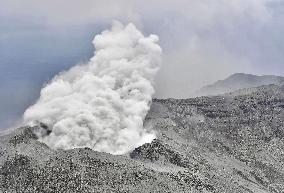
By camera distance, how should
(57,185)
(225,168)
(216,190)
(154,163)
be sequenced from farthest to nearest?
(225,168), (154,163), (216,190), (57,185)

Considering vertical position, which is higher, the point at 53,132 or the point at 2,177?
the point at 53,132

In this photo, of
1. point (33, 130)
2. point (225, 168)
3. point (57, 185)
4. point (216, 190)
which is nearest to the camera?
point (57, 185)

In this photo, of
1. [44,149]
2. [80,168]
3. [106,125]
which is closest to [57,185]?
A: [80,168]

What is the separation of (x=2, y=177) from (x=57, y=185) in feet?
60.6

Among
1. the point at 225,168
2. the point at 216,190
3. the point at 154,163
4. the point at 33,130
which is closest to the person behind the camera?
the point at 216,190

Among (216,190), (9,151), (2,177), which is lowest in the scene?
(216,190)

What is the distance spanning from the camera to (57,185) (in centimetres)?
14412

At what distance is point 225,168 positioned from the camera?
17988cm

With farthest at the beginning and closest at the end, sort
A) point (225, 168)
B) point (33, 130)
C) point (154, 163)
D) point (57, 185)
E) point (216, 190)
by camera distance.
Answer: point (33, 130) < point (225, 168) < point (154, 163) < point (216, 190) < point (57, 185)

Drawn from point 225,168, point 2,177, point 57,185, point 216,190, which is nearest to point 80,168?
point 57,185

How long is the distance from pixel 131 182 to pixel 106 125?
172 feet

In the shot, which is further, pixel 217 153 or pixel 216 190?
pixel 217 153

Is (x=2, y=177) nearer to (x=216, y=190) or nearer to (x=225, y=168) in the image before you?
(x=216, y=190)

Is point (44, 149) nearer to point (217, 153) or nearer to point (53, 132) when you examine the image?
point (53, 132)
